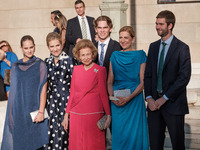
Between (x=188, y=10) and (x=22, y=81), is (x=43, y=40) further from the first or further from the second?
(x=22, y=81)

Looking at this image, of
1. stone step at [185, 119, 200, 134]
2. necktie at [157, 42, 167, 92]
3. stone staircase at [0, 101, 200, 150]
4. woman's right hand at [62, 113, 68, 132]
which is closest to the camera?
necktie at [157, 42, 167, 92]

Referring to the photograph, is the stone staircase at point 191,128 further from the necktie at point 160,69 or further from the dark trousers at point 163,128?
the necktie at point 160,69

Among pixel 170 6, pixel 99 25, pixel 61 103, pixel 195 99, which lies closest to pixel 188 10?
pixel 170 6

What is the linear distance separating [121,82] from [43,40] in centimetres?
652

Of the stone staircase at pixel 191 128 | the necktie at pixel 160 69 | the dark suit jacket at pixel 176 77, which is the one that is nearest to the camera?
the dark suit jacket at pixel 176 77

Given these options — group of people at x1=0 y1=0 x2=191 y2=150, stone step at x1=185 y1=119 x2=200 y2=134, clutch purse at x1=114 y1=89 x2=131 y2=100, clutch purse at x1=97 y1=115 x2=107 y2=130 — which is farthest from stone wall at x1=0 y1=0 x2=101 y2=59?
clutch purse at x1=97 y1=115 x2=107 y2=130

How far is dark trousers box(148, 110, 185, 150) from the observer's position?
13.4ft

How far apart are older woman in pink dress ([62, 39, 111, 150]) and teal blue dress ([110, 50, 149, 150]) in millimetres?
270

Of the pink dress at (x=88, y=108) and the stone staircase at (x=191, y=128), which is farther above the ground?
the pink dress at (x=88, y=108)

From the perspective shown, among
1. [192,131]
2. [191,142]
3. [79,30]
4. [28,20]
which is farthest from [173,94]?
[28,20]

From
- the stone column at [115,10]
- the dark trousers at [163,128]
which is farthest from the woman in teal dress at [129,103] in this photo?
the stone column at [115,10]

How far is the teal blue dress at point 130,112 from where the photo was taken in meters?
4.67

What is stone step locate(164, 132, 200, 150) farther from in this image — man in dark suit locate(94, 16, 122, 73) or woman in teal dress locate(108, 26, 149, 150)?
man in dark suit locate(94, 16, 122, 73)

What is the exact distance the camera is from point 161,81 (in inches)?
166
